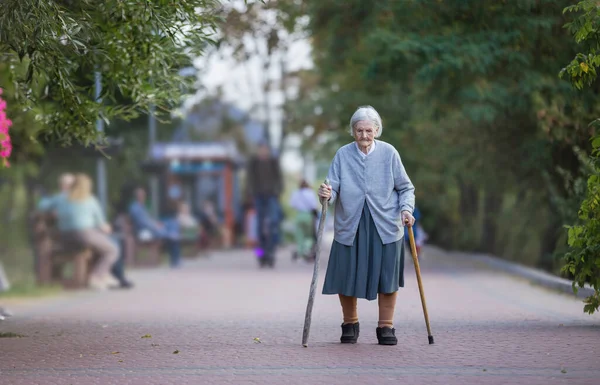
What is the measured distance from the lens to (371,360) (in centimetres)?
788

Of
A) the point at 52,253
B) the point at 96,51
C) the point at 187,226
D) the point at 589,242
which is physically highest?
the point at 96,51

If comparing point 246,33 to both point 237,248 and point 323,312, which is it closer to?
point 323,312

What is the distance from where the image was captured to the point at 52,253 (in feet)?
58.9

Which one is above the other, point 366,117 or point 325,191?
point 366,117

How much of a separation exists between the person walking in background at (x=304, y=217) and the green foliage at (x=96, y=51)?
1172 cm

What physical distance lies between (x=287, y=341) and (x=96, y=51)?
9.06 feet

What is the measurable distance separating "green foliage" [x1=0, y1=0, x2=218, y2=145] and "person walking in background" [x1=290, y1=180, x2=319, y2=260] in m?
11.7

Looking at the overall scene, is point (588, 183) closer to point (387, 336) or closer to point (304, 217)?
point (387, 336)

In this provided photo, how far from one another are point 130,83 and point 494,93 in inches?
307

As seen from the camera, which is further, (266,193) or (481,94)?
(266,193)

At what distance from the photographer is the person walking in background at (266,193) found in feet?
71.8

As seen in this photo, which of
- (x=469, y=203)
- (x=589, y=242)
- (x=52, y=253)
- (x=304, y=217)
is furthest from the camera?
(x=469, y=203)

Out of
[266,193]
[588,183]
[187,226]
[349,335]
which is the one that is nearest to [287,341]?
[349,335]

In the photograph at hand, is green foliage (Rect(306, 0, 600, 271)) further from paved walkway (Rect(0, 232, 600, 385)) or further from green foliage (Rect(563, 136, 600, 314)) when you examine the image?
green foliage (Rect(563, 136, 600, 314))
